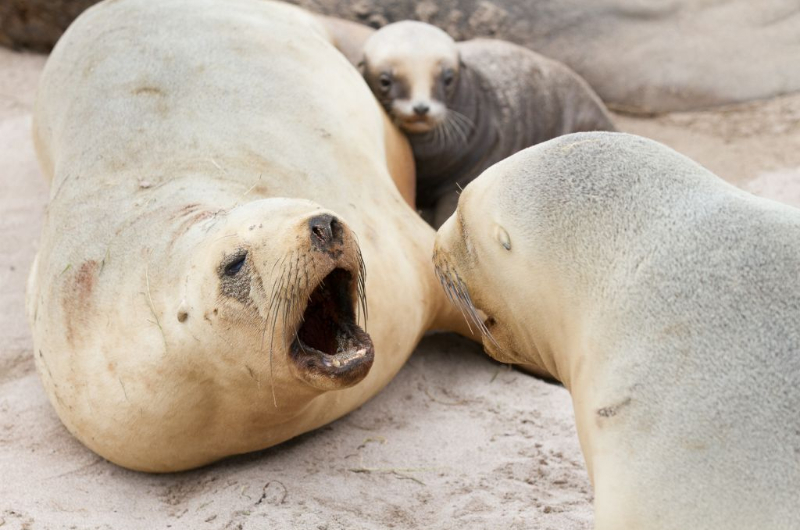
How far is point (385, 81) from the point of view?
5.75 m

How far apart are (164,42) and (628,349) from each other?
2.55 m

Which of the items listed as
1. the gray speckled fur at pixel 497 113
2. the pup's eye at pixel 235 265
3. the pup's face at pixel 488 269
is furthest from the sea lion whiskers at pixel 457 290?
the gray speckled fur at pixel 497 113

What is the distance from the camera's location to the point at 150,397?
3.46 m

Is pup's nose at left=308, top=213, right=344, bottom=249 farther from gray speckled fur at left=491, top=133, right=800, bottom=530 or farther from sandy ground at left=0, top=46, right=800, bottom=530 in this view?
sandy ground at left=0, top=46, right=800, bottom=530

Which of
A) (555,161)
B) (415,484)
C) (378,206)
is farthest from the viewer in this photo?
(378,206)

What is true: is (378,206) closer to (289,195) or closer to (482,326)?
(289,195)

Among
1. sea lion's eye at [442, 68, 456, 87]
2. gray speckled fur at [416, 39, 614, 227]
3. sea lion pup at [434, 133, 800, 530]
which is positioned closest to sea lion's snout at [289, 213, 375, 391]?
sea lion pup at [434, 133, 800, 530]

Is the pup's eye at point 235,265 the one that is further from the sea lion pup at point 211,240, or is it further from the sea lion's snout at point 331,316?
the sea lion's snout at point 331,316

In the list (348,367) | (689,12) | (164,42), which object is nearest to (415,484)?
(348,367)

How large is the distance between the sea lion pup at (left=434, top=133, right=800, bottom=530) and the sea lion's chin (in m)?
0.38

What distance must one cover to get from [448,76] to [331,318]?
2801 mm

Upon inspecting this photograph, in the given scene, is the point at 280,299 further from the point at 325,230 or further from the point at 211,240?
the point at 211,240

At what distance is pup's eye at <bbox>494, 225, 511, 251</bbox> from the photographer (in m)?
3.00

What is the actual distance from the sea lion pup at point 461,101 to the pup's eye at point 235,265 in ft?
8.11
